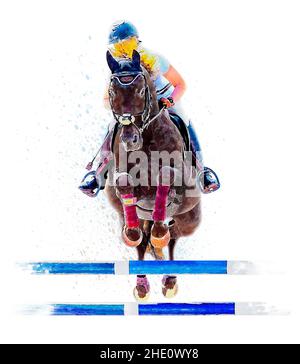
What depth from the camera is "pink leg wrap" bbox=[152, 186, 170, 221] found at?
379 cm

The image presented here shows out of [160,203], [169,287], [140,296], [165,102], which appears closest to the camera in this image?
[160,203]

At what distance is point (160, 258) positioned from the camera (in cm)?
449

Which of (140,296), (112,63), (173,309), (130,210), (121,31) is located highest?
(121,31)

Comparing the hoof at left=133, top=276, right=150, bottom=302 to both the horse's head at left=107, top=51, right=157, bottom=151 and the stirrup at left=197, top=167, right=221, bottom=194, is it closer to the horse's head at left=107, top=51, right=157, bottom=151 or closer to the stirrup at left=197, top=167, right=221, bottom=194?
the stirrup at left=197, top=167, right=221, bottom=194

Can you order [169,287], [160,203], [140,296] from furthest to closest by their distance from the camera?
[169,287]
[140,296]
[160,203]

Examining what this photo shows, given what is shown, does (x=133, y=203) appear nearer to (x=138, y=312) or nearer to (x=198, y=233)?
(x=138, y=312)

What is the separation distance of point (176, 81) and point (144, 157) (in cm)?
63

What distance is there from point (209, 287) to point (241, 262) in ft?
3.30

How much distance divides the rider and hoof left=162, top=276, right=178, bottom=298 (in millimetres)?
750

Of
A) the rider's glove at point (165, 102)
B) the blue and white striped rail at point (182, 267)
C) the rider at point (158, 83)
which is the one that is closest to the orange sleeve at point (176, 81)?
the rider at point (158, 83)

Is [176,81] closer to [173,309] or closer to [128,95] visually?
[128,95]

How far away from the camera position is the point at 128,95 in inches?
141

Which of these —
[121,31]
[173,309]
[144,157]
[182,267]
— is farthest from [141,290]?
[121,31]

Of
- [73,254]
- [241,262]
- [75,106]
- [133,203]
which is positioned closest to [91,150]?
[75,106]
